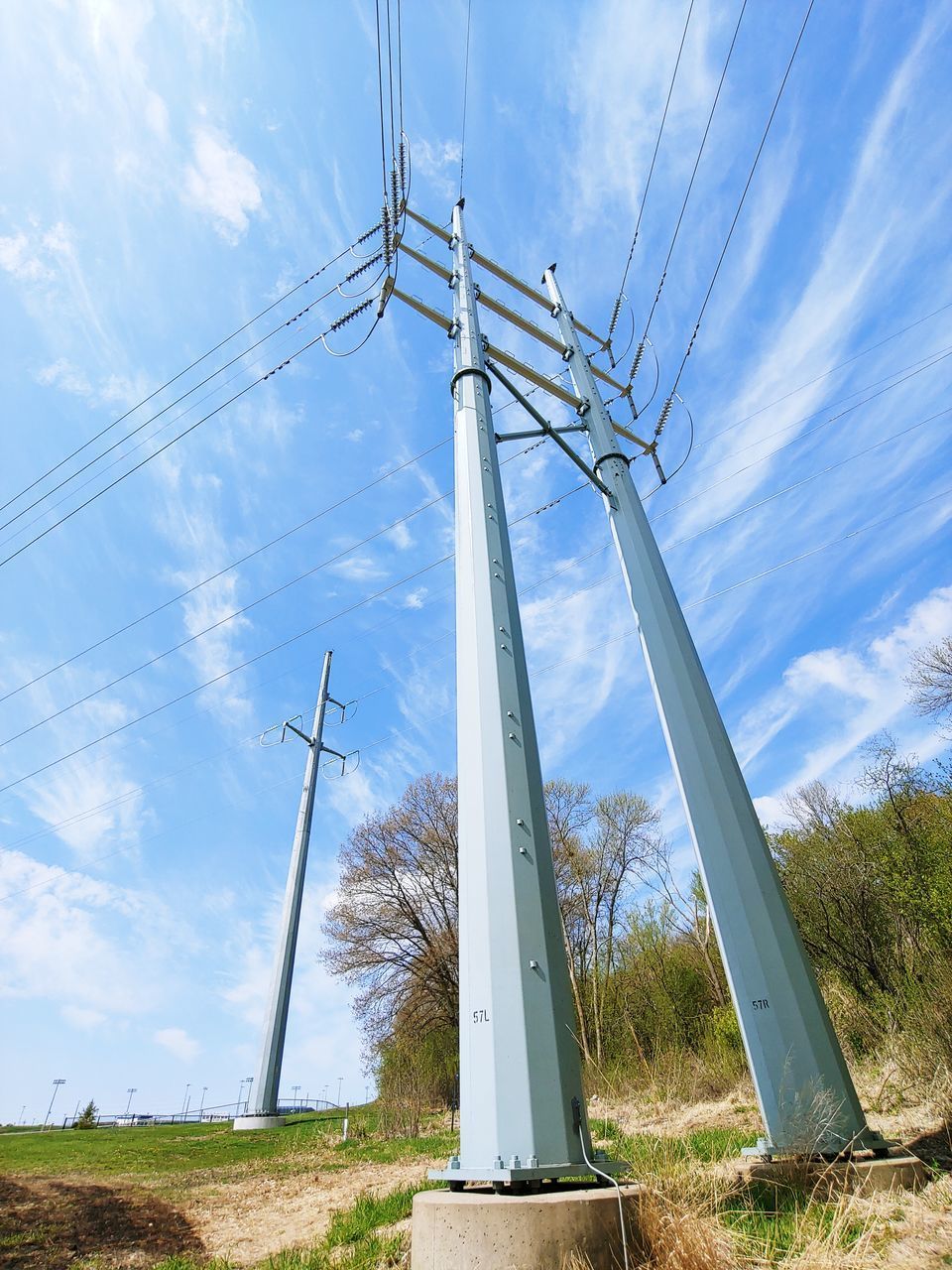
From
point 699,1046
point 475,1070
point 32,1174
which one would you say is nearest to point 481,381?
point 475,1070

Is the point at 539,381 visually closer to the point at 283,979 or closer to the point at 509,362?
the point at 509,362

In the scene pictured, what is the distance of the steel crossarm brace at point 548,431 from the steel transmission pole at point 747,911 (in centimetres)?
94

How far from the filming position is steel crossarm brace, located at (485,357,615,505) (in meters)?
6.06

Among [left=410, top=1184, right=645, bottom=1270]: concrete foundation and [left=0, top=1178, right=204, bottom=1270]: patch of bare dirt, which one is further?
[left=0, top=1178, right=204, bottom=1270]: patch of bare dirt

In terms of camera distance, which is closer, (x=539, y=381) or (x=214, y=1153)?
(x=539, y=381)

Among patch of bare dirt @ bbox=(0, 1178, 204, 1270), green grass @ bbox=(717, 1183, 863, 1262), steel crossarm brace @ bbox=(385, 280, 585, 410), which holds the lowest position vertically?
patch of bare dirt @ bbox=(0, 1178, 204, 1270)

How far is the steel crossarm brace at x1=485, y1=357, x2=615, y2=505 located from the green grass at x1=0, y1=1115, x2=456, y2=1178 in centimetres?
880

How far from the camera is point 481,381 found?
5574mm

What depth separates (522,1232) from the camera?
1.93 m

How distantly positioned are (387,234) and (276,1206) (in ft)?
36.2

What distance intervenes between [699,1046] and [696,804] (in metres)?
10.4

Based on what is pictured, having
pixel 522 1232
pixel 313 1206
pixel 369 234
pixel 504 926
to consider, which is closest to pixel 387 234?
pixel 369 234

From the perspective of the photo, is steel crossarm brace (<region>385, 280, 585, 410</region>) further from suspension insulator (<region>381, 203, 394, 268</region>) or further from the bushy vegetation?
the bushy vegetation

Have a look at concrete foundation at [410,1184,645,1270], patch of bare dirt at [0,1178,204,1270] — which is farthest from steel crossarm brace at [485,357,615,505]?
patch of bare dirt at [0,1178,204,1270]
